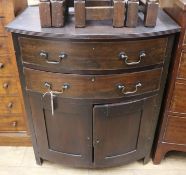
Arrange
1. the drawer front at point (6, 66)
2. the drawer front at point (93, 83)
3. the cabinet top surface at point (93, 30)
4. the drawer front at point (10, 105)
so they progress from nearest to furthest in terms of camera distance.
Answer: the cabinet top surface at point (93, 30) → the drawer front at point (93, 83) → the drawer front at point (6, 66) → the drawer front at point (10, 105)

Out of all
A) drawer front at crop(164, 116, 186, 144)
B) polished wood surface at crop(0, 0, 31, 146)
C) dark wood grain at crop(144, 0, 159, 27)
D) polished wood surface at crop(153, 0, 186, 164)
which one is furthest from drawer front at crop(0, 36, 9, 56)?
drawer front at crop(164, 116, 186, 144)

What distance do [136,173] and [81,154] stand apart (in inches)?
15.7

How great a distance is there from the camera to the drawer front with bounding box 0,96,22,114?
1415mm

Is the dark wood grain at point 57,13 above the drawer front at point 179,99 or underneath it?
above

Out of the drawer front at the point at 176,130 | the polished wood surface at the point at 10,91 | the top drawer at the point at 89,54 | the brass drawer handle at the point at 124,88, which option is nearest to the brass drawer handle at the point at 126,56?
the top drawer at the point at 89,54

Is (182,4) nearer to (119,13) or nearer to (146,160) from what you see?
(119,13)

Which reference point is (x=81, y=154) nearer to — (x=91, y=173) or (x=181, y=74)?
(x=91, y=173)

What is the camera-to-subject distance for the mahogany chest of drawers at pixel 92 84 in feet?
3.25

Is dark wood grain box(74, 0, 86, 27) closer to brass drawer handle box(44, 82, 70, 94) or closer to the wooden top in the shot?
brass drawer handle box(44, 82, 70, 94)

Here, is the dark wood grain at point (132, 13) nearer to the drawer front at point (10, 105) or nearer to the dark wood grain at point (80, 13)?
the dark wood grain at point (80, 13)

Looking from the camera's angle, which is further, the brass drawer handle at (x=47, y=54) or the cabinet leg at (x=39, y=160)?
the cabinet leg at (x=39, y=160)

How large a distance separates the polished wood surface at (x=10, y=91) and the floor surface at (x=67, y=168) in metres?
0.11

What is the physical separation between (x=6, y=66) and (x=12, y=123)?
15.8 inches

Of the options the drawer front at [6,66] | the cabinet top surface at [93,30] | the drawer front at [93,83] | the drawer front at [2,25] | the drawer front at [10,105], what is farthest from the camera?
the drawer front at [10,105]
